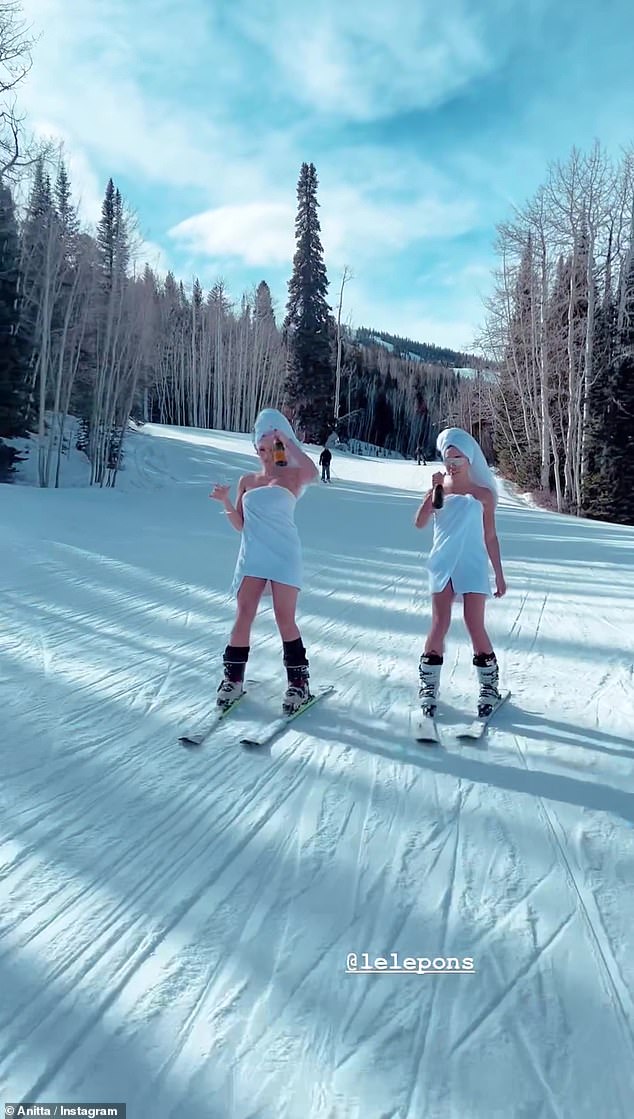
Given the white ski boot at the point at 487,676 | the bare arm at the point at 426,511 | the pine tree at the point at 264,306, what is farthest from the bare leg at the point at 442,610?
the pine tree at the point at 264,306

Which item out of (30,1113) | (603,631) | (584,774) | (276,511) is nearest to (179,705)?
(276,511)

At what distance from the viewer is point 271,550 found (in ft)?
13.6

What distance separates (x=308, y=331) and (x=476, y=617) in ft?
133

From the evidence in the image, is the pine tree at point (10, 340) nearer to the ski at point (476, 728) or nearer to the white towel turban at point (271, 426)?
the white towel turban at point (271, 426)

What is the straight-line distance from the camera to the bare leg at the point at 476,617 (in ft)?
13.7

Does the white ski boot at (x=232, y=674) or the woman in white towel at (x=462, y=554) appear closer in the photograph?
the woman in white towel at (x=462, y=554)

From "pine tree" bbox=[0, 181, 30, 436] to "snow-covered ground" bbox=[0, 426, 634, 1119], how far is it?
1745 centimetres

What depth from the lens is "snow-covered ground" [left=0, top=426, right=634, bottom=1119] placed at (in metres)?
1.80

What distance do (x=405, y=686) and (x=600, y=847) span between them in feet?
7.06

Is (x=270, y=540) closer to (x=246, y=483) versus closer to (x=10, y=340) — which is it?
(x=246, y=483)

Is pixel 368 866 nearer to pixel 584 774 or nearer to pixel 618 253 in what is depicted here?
pixel 584 774

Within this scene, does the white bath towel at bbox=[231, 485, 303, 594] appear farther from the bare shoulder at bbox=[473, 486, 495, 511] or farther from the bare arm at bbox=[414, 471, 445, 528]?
the bare shoulder at bbox=[473, 486, 495, 511]

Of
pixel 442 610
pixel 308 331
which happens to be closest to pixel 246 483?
pixel 442 610

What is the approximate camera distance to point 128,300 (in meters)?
26.4
